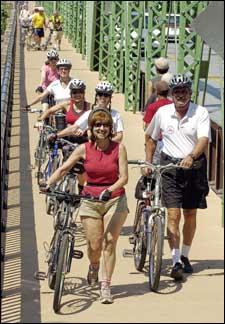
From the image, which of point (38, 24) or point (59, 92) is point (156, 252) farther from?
point (38, 24)

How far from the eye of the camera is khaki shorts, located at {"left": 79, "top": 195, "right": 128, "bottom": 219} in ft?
26.1

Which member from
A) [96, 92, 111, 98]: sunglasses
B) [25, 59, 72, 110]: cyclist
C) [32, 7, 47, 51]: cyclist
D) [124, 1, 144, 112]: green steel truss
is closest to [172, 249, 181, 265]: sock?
[96, 92, 111, 98]: sunglasses

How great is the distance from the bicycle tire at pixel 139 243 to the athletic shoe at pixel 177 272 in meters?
0.32

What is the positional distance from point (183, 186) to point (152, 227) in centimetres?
49

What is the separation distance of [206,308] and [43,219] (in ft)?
13.5

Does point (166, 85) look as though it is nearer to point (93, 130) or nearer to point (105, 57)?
point (93, 130)

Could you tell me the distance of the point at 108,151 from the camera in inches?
313

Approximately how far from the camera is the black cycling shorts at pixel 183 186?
8672 mm

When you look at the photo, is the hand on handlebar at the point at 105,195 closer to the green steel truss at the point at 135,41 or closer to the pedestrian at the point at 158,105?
the pedestrian at the point at 158,105

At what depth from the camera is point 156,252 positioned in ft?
27.5

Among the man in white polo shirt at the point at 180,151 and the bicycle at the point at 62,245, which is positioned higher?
the man in white polo shirt at the point at 180,151

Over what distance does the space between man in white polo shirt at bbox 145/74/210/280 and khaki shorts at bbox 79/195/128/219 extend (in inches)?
30.8

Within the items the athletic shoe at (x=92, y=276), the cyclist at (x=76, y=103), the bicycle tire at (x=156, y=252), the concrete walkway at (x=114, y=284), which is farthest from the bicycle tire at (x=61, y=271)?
the cyclist at (x=76, y=103)

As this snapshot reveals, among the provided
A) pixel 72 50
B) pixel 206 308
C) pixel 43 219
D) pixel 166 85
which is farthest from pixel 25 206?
pixel 72 50
